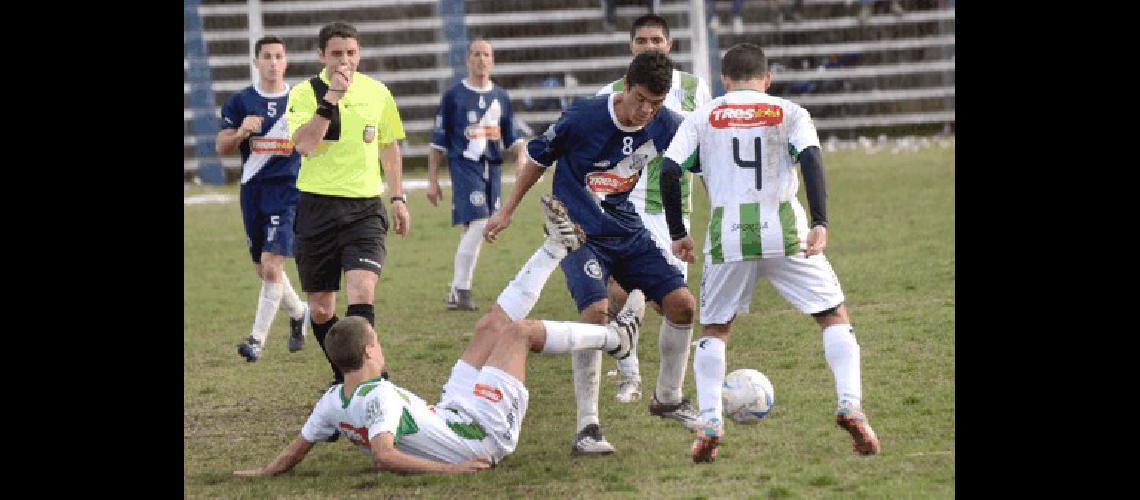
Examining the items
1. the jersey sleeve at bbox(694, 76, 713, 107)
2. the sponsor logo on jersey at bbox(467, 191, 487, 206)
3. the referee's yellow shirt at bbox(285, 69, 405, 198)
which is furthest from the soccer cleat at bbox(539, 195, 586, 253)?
the sponsor logo on jersey at bbox(467, 191, 487, 206)

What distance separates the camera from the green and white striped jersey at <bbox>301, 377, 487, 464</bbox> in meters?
6.91

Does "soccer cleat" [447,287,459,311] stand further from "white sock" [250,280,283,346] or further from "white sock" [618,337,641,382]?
"white sock" [618,337,641,382]

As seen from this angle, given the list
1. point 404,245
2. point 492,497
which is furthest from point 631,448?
point 404,245

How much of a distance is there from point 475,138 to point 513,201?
7124mm

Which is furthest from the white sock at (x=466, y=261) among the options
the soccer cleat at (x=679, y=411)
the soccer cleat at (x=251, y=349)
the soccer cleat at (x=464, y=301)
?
the soccer cleat at (x=679, y=411)

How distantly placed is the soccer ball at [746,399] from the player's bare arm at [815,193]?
0.82 metres

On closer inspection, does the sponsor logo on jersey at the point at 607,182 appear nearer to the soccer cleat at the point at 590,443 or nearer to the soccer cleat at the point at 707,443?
the soccer cleat at the point at 590,443

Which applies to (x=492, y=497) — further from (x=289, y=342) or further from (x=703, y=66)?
(x=703, y=66)

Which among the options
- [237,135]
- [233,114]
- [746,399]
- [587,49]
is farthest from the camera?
[587,49]

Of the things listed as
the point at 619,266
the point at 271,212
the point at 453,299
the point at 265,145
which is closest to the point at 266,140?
the point at 265,145

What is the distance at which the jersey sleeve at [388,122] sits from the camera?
949 cm

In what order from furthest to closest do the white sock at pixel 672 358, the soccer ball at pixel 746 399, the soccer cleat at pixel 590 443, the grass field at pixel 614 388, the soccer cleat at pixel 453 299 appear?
the soccer cleat at pixel 453 299
the white sock at pixel 672 358
the soccer ball at pixel 746 399
the soccer cleat at pixel 590 443
the grass field at pixel 614 388

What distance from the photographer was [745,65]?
7.20m

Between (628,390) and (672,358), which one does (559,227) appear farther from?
(628,390)
